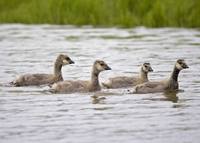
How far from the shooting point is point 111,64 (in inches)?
904

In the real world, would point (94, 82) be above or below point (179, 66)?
below

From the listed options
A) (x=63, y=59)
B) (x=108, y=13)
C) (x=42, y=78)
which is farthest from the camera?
(x=108, y=13)

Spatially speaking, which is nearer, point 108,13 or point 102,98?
point 102,98

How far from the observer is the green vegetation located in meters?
30.9

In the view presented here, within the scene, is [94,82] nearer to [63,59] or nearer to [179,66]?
[179,66]

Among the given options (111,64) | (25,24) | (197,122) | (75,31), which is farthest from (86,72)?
(25,24)

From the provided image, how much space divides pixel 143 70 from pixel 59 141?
6925mm

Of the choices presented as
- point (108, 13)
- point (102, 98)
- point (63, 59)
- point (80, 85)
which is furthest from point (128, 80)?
point (108, 13)

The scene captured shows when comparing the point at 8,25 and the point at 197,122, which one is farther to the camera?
the point at 8,25

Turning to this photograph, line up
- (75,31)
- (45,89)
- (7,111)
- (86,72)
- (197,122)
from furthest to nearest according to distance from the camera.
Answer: (75,31) → (86,72) → (45,89) → (7,111) → (197,122)

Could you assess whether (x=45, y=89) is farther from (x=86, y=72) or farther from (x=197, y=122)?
(x=197, y=122)

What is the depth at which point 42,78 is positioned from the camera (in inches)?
771

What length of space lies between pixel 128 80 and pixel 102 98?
6.69ft

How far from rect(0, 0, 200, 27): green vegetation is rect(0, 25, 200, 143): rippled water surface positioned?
3.47 ft
